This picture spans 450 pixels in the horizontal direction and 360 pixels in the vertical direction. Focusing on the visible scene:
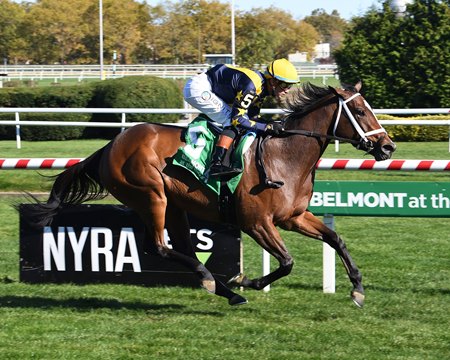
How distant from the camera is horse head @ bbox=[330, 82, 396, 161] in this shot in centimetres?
553

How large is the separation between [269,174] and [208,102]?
668mm

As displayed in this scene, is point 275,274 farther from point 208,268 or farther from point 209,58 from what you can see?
point 209,58

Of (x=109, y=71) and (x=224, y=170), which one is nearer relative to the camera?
(x=224, y=170)

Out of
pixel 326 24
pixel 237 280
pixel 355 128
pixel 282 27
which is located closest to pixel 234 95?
pixel 355 128

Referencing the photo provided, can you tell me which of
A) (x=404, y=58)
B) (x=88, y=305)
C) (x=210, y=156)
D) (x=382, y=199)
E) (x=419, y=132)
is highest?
(x=404, y=58)

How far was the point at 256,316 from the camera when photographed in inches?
220

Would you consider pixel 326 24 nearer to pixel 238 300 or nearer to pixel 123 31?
pixel 123 31

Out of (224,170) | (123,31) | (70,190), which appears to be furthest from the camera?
(123,31)

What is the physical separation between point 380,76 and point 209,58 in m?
8.53

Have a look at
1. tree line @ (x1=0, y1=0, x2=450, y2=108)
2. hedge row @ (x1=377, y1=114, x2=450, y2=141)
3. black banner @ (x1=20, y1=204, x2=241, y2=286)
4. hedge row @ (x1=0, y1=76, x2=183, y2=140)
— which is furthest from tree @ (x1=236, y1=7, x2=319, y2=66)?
black banner @ (x1=20, y1=204, x2=241, y2=286)

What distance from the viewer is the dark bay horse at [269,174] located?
5.60 m

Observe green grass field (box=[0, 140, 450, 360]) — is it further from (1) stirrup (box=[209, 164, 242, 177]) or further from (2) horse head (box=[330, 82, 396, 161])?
(2) horse head (box=[330, 82, 396, 161])

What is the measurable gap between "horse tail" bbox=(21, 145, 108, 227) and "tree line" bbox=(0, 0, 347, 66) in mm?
58519

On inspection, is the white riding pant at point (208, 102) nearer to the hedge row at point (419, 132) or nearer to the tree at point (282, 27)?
the hedge row at point (419, 132)
